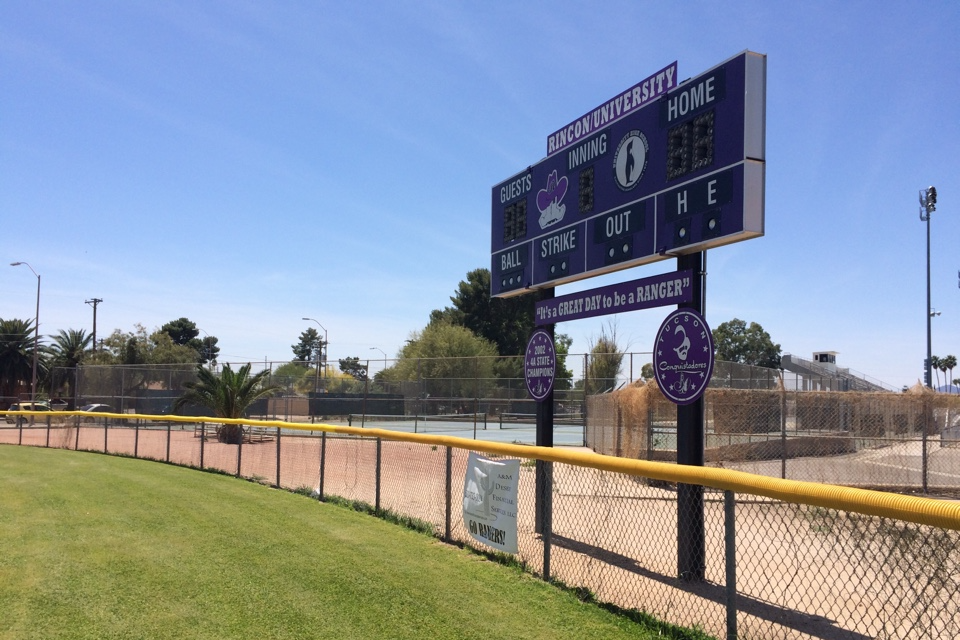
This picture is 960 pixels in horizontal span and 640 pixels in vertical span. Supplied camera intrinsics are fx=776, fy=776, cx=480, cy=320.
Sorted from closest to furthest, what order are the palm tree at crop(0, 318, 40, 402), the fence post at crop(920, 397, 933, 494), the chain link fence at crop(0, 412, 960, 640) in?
the chain link fence at crop(0, 412, 960, 640) < the fence post at crop(920, 397, 933, 494) < the palm tree at crop(0, 318, 40, 402)

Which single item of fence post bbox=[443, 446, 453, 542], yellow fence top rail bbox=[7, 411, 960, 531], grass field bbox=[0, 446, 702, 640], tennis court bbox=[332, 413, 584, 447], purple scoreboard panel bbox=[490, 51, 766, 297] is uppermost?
purple scoreboard panel bbox=[490, 51, 766, 297]

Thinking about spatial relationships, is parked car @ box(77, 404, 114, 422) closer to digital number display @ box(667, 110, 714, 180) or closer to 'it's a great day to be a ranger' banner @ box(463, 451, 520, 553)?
'it's a great day to be a ranger' banner @ box(463, 451, 520, 553)

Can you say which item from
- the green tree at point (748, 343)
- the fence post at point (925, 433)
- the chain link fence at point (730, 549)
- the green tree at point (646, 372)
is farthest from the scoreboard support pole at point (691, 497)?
the green tree at point (748, 343)

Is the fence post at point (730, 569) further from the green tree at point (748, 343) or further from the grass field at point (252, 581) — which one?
the green tree at point (748, 343)

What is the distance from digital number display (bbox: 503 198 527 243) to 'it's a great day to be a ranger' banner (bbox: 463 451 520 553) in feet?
13.2

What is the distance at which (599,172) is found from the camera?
9609 mm

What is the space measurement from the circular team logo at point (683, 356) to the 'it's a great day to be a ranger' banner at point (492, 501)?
5.72ft

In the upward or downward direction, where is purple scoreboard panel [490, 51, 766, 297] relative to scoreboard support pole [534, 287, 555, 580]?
upward

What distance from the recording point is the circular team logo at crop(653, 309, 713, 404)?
731 cm

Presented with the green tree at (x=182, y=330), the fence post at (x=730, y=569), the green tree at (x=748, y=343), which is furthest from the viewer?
the green tree at (x=182, y=330)

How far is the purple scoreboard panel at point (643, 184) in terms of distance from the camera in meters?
7.23

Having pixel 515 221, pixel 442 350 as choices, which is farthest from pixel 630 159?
pixel 442 350

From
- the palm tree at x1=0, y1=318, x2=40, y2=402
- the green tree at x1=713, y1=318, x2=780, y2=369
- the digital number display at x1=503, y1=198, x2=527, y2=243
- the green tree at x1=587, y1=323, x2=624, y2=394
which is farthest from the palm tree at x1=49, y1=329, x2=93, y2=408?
the green tree at x1=713, y1=318, x2=780, y2=369

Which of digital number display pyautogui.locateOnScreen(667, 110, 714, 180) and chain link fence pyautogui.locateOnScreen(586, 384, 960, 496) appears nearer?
digital number display pyautogui.locateOnScreen(667, 110, 714, 180)
